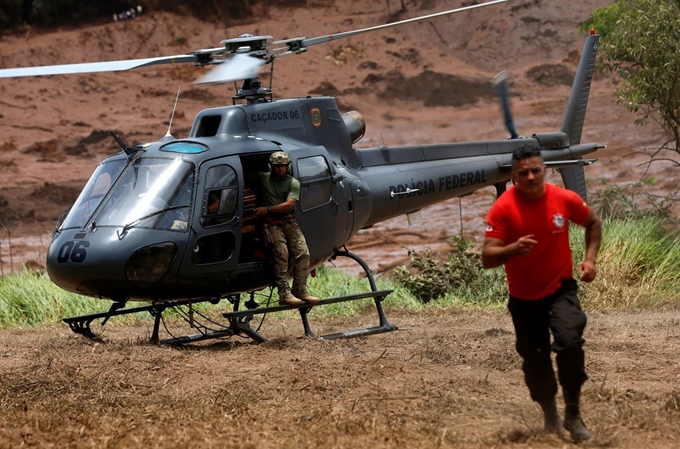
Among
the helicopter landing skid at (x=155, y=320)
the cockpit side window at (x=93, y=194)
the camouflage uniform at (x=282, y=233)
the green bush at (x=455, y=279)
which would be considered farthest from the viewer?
the green bush at (x=455, y=279)

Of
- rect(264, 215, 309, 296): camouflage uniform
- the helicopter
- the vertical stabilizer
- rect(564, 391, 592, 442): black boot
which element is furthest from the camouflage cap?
the vertical stabilizer

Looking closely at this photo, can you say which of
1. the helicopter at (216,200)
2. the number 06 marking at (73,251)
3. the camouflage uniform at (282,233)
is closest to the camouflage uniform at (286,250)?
the camouflage uniform at (282,233)

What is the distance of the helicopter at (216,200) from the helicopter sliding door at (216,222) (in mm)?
11

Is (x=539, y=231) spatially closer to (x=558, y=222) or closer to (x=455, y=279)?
(x=558, y=222)

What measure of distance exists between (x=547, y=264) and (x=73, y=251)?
4.58 meters

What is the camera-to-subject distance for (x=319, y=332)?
468 inches

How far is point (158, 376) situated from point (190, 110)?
21899mm

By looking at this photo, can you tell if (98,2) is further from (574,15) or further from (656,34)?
(656,34)

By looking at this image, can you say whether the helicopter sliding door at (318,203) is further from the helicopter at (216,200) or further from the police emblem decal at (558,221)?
the police emblem decal at (558,221)

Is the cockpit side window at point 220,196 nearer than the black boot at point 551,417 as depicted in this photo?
No

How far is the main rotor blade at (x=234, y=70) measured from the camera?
8812mm

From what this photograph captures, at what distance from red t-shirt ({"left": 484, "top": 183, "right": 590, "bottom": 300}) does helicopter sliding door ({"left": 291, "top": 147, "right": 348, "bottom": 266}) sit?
14.0 ft

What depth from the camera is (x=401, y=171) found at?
12.0m

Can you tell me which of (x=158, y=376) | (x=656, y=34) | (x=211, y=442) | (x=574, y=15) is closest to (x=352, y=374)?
(x=158, y=376)
